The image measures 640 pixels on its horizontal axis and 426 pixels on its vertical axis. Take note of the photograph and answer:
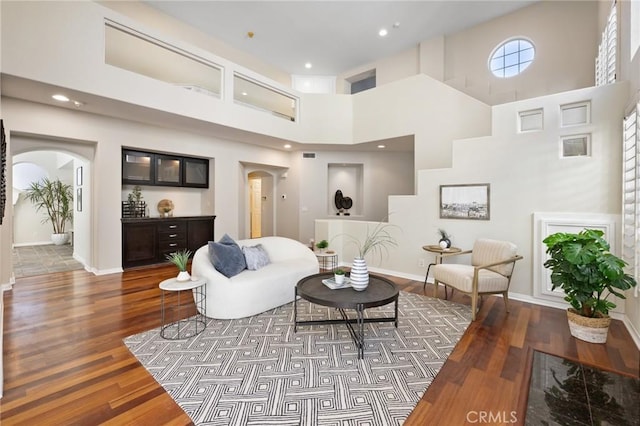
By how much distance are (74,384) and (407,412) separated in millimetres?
Answer: 2368

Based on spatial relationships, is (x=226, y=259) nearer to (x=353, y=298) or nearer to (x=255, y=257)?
(x=255, y=257)

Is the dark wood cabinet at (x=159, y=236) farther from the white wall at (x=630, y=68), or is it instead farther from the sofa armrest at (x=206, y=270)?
the white wall at (x=630, y=68)

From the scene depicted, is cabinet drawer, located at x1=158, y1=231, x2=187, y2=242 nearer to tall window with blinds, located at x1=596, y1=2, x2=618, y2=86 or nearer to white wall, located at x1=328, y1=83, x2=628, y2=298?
white wall, located at x1=328, y1=83, x2=628, y2=298

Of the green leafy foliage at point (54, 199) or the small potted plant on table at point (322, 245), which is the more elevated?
the green leafy foliage at point (54, 199)

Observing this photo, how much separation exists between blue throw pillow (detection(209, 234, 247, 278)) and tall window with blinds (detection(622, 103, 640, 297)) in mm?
4037

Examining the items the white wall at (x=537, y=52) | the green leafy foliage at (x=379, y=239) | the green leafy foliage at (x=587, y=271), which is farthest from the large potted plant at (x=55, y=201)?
the green leafy foliage at (x=587, y=271)

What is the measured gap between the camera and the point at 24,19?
3.42 m

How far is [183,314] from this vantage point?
11.1 feet

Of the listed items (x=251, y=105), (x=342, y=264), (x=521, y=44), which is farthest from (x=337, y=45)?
(x=342, y=264)

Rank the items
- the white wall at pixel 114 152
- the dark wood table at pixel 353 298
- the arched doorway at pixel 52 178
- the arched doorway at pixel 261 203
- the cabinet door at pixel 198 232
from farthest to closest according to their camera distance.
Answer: the arched doorway at pixel 261 203
the cabinet door at pixel 198 232
the arched doorway at pixel 52 178
the white wall at pixel 114 152
the dark wood table at pixel 353 298

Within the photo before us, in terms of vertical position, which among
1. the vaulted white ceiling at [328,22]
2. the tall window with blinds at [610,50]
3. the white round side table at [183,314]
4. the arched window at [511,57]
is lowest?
the white round side table at [183,314]

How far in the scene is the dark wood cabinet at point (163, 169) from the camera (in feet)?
18.9

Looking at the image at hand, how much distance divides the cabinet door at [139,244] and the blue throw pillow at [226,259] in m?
3.11

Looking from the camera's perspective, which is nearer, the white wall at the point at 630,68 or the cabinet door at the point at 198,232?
the white wall at the point at 630,68
